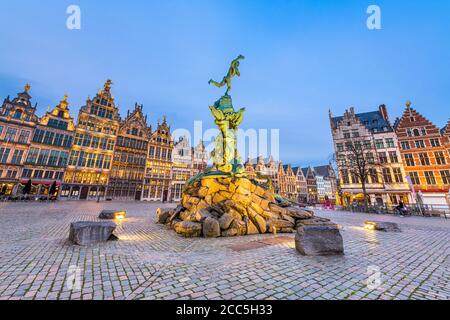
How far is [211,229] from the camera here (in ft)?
26.0

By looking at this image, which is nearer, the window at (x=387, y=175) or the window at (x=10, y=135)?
the window at (x=10, y=135)

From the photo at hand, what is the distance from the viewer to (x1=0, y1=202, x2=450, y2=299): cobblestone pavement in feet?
10.3

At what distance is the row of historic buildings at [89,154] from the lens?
28891mm

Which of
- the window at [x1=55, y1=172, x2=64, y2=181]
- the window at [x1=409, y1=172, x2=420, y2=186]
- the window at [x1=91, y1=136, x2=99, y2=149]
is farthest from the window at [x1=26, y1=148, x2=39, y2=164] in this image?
the window at [x1=409, y1=172, x2=420, y2=186]

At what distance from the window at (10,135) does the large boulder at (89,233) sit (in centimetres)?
3567

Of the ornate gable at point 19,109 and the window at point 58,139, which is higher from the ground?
the ornate gable at point 19,109

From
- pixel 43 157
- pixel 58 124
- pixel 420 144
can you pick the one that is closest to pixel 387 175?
pixel 420 144

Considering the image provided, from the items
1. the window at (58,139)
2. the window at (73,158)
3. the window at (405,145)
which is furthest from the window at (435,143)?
the window at (58,139)

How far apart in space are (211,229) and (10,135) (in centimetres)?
3900

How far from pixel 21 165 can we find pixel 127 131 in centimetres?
1657

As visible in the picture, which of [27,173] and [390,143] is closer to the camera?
[27,173]

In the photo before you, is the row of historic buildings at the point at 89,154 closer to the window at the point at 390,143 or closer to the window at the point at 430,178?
the window at the point at 390,143

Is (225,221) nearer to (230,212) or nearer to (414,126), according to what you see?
(230,212)

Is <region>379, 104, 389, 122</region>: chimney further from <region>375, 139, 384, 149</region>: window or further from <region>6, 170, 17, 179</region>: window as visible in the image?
<region>6, 170, 17, 179</region>: window
